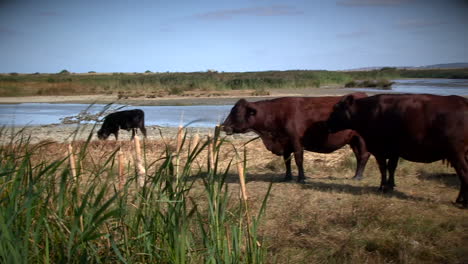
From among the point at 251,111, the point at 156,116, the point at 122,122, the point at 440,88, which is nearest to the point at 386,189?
the point at 251,111

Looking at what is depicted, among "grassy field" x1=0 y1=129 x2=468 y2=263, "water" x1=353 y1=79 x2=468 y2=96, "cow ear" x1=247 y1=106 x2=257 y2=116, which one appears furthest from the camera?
"water" x1=353 y1=79 x2=468 y2=96

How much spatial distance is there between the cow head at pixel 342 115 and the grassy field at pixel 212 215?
101cm

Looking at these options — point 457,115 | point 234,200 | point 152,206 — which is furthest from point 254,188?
point 152,206

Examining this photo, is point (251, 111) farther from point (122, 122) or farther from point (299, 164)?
point (122, 122)

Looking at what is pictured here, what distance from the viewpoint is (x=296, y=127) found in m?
9.35

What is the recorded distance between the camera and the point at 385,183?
26.8ft

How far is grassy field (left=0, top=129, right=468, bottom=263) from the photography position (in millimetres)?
4086

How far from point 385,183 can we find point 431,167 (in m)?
2.56

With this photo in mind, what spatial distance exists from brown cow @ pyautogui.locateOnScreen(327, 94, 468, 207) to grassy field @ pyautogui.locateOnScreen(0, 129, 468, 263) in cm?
64

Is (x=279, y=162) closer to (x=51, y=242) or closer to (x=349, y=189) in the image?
(x=349, y=189)

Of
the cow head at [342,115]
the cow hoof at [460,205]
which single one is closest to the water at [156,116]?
the cow head at [342,115]

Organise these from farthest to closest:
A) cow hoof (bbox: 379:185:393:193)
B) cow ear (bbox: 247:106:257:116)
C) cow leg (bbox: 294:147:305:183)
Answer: cow ear (bbox: 247:106:257:116), cow leg (bbox: 294:147:305:183), cow hoof (bbox: 379:185:393:193)

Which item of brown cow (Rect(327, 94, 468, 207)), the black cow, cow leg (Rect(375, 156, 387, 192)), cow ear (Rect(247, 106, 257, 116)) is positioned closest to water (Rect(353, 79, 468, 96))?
the black cow

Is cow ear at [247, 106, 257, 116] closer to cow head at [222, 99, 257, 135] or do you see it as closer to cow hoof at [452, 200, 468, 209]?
cow head at [222, 99, 257, 135]
